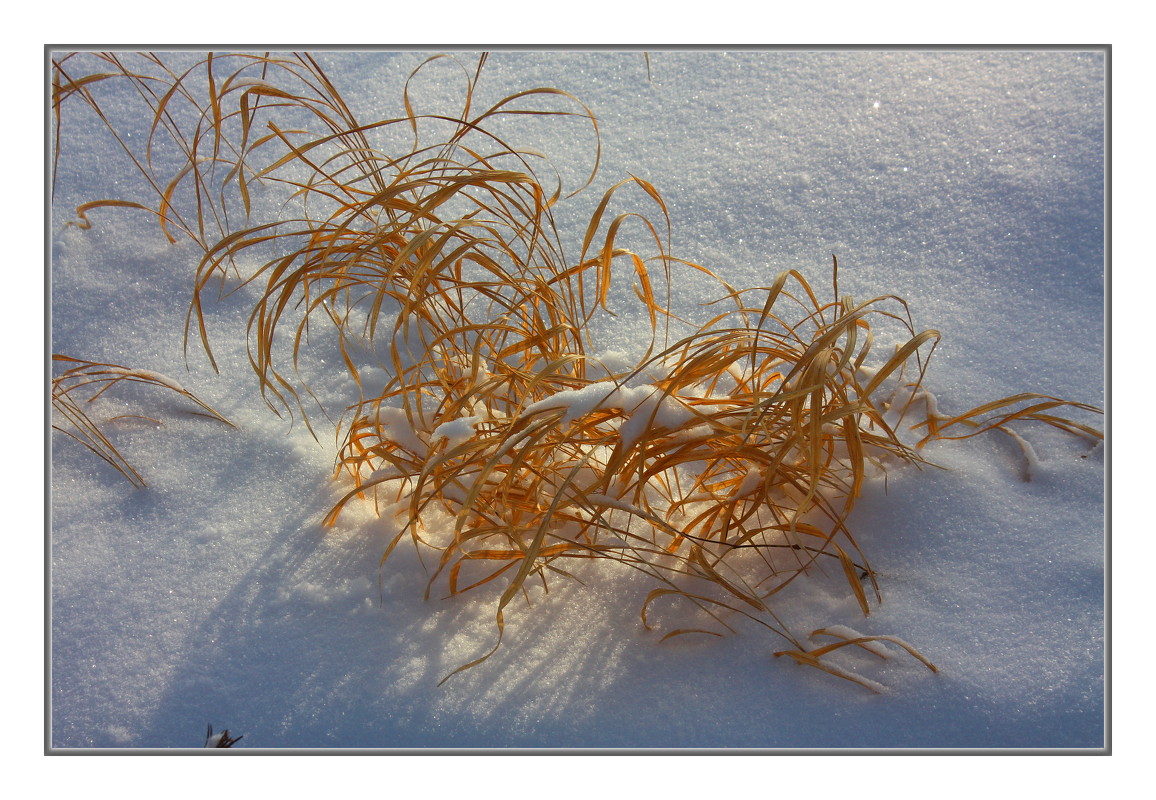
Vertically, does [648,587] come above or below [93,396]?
below

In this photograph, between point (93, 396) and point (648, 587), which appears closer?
point (648, 587)

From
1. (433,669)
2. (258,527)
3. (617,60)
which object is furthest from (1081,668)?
(617,60)

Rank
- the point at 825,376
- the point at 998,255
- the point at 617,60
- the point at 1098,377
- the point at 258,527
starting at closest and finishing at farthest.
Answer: the point at 825,376
the point at 258,527
the point at 1098,377
the point at 998,255
the point at 617,60

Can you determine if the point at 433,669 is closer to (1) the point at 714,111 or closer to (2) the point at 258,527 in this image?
(2) the point at 258,527

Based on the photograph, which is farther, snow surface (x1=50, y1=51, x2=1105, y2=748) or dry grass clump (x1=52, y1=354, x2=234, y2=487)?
dry grass clump (x1=52, y1=354, x2=234, y2=487)

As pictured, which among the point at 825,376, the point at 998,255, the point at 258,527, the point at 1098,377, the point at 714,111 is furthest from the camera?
the point at 714,111
